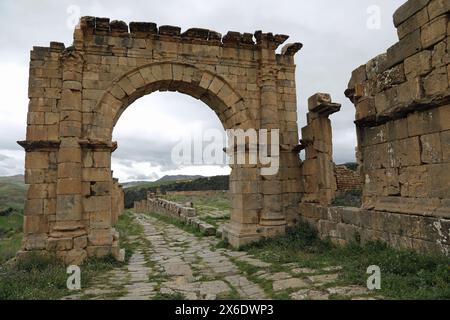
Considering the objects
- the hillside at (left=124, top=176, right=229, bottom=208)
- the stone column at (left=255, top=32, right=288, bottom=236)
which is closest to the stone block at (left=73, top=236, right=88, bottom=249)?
the stone column at (left=255, top=32, right=288, bottom=236)

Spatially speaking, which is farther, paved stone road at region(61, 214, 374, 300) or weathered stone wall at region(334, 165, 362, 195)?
weathered stone wall at region(334, 165, 362, 195)

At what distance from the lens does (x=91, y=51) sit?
25.6 feet

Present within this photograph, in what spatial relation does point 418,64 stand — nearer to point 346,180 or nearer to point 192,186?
point 346,180

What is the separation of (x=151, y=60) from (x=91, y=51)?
141cm

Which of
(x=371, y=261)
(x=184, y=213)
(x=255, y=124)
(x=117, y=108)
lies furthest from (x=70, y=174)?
(x=184, y=213)

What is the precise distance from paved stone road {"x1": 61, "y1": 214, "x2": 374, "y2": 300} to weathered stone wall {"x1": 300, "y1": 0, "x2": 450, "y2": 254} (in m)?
1.40

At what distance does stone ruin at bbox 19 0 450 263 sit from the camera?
16.2 ft

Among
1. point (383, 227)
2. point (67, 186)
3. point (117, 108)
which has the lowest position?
point (383, 227)

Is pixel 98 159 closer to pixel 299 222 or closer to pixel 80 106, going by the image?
pixel 80 106

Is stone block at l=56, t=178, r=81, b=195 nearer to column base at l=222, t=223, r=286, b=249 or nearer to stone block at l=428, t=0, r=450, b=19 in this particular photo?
column base at l=222, t=223, r=286, b=249

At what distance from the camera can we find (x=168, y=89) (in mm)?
8828

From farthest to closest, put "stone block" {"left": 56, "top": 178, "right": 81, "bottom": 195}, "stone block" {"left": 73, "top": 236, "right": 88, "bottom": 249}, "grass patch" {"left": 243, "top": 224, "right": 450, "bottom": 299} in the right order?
"stone block" {"left": 56, "top": 178, "right": 81, "bottom": 195} < "stone block" {"left": 73, "top": 236, "right": 88, "bottom": 249} < "grass patch" {"left": 243, "top": 224, "right": 450, "bottom": 299}

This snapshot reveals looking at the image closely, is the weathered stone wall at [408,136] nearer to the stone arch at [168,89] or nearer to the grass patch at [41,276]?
the stone arch at [168,89]

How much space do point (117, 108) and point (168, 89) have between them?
1.59 metres
